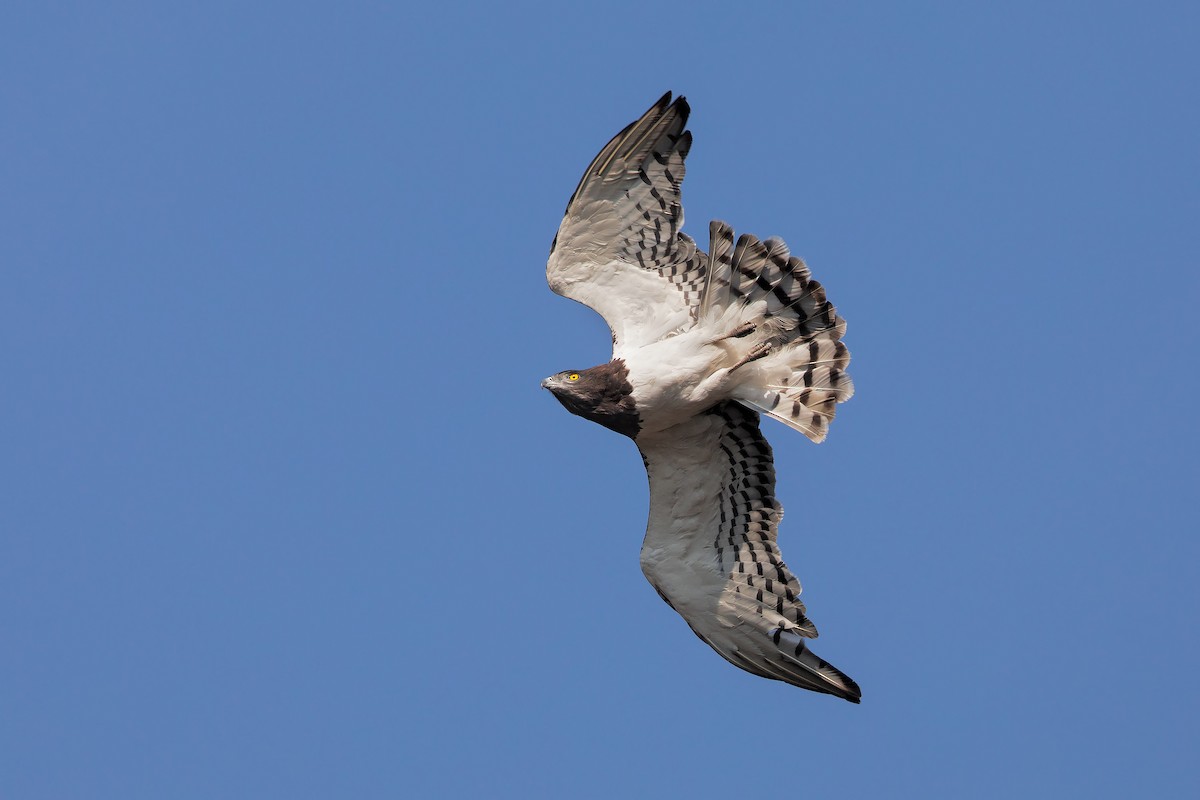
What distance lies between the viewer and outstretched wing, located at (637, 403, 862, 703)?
10.8 meters

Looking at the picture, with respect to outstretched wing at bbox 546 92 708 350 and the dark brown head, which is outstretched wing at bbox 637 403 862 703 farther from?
outstretched wing at bbox 546 92 708 350

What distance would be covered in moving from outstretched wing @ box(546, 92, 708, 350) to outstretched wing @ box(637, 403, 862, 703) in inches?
34.1

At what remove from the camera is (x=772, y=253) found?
1009cm

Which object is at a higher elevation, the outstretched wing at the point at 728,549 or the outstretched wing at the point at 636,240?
the outstretched wing at the point at 636,240

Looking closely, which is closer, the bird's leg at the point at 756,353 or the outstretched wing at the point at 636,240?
the bird's leg at the point at 756,353

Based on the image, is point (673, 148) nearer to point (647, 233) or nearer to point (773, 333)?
point (647, 233)

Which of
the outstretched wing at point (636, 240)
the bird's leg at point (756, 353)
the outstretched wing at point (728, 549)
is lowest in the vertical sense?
the outstretched wing at point (728, 549)

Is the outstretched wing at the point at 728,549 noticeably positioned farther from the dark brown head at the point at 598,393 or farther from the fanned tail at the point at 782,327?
the dark brown head at the point at 598,393

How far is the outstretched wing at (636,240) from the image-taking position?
413 inches

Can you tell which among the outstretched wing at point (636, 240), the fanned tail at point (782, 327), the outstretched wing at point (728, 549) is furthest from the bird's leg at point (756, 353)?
the outstretched wing at point (636, 240)

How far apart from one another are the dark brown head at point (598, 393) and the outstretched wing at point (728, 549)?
527 millimetres

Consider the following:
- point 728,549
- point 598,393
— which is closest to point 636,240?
point 598,393

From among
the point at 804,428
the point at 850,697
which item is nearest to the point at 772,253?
the point at 804,428

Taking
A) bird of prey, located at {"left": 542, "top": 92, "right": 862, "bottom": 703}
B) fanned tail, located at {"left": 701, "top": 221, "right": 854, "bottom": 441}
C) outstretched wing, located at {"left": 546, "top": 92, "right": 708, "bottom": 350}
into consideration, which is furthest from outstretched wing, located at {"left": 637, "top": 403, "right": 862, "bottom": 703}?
outstretched wing, located at {"left": 546, "top": 92, "right": 708, "bottom": 350}
